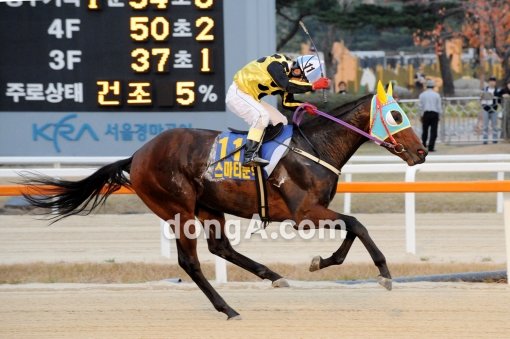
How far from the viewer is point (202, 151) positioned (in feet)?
20.0

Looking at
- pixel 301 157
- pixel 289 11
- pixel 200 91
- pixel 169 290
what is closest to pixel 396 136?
pixel 301 157

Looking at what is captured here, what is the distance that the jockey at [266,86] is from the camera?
19.2ft

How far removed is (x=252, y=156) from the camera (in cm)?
584

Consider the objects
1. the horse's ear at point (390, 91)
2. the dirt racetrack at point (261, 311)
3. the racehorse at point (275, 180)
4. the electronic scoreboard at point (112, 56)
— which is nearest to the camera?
the dirt racetrack at point (261, 311)

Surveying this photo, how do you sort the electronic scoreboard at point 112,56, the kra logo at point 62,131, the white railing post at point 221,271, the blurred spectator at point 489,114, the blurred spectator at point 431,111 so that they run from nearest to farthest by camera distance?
the white railing post at point 221,271 → the electronic scoreboard at point 112,56 → the kra logo at point 62,131 → the blurred spectator at point 431,111 → the blurred spectator at point 489,114

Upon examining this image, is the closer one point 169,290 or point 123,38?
point 169,290

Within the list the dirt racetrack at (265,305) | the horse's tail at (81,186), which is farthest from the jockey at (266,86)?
the dirt racetrack at (265,305)

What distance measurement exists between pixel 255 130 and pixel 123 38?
470 centimetres

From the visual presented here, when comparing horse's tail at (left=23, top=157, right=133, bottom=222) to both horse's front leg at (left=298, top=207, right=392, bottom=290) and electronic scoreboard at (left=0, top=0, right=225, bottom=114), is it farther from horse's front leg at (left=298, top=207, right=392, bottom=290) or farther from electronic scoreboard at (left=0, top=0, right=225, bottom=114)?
electronic scoreboard at (left=0, top=0, right=225, bottom=114)

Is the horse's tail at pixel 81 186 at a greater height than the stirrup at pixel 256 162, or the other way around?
the stirrup at pixel 256 162

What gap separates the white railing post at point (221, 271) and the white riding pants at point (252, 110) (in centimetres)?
119

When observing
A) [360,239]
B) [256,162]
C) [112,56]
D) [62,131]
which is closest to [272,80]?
[256,162]

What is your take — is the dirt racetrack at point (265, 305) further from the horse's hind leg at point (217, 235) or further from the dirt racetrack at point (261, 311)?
the horse's hind leg at point (217, 235)

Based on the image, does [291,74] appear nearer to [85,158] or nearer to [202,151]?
[202,151]
